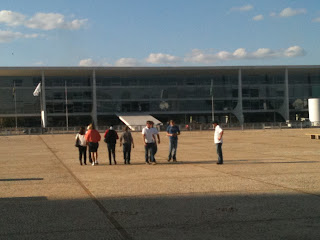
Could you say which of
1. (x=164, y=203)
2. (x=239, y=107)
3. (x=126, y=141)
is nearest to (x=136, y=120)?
(x=239, y=107)

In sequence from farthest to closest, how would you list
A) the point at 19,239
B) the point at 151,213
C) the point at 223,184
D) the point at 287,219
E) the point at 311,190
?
1. the point at 223,184
2. the point at 311,190
3. the point at 151,213
4. the point at 287,219
5. the point at 19,239

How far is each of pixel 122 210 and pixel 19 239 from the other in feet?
7.13

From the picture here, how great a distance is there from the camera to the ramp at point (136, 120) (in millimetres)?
71594

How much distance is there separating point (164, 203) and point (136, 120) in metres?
67.5

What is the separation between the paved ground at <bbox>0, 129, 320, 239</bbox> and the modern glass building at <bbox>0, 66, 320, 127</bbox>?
6643 cm

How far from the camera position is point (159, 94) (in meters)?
83.7

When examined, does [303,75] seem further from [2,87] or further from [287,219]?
[287,219]

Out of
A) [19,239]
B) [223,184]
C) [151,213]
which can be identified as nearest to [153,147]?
[223,184]

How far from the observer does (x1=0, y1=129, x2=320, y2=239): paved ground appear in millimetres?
6418

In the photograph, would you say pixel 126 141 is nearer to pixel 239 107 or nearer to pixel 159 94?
pixel 159 94

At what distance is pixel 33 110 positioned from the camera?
82125 mm

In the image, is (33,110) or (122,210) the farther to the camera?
(33,110)

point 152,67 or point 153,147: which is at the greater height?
point 152,67

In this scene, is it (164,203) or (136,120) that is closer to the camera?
(164,203)
